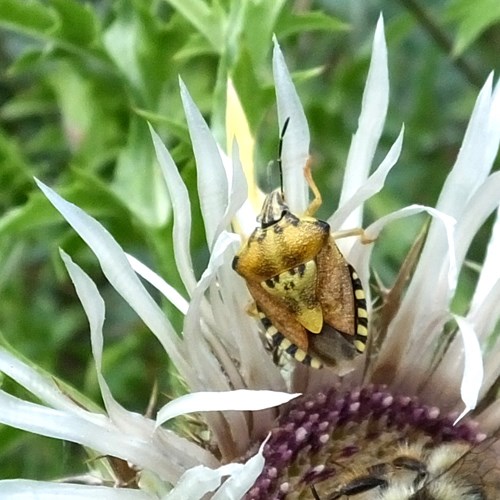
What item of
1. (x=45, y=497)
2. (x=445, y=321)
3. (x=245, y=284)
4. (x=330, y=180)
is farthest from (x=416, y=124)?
(x=45, y=497)

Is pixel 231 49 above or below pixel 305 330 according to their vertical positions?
above

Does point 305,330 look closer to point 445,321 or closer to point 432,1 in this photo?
point 445,321

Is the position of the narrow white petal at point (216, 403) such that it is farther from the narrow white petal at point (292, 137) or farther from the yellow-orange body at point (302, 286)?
the narrow white petal at point (292, 137)

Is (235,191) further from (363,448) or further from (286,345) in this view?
(363,448)

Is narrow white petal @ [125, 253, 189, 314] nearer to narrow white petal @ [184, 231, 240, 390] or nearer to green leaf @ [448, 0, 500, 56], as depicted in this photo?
narrow white petal @ [184, 231, 240, 390]

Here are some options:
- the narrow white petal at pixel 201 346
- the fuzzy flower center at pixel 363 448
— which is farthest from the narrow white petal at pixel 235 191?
the fuzzy flower center at pixel 363 448

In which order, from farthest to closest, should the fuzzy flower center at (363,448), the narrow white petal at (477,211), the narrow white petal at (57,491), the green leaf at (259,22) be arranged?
1. the green leaf at (259,22)
2. the narrow white petal at (477,211)
3. the fuzzy flower center at (363,448)
4. the narrow white petal at (57,491)

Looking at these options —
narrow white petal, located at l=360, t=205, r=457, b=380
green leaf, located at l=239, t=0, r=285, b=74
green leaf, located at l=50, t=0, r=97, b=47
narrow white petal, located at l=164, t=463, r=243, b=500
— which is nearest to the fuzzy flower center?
narrow white petal, located at l=360, t=205, r=457, b=380
